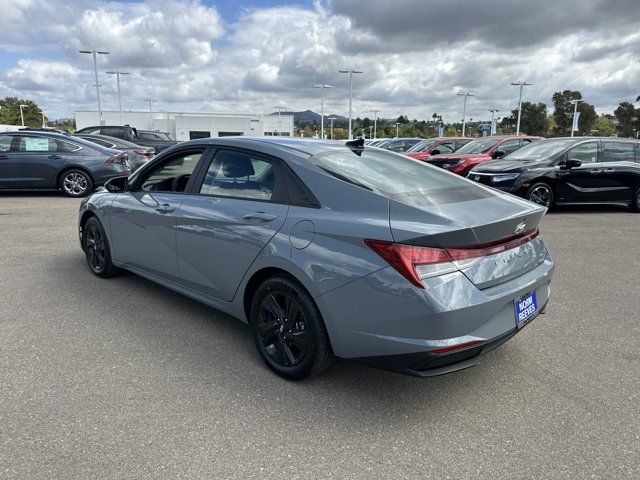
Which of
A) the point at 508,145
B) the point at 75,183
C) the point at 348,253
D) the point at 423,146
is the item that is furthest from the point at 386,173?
the point at 423,146

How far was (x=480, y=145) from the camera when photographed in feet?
46.6

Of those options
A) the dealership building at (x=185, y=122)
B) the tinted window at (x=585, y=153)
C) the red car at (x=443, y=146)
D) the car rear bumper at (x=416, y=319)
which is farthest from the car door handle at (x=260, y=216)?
the dealership building at (x=185, y=122)

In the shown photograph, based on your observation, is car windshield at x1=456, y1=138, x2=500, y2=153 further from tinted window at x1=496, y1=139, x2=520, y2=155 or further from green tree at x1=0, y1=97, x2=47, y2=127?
green tree at x1=0, y1=97, x2=47, y2=127

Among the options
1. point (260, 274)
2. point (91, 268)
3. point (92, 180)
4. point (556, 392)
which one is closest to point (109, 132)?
point (92, 180)

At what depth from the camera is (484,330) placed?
8.37ft

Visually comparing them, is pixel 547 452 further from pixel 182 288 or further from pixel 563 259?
pixel 563 259

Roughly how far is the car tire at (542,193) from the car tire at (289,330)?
25.9 feet

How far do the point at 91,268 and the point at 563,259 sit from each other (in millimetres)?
5737

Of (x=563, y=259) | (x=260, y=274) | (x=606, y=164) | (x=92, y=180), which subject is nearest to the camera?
(x=260, y=274)

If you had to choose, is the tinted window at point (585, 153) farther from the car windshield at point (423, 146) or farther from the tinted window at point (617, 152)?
the car windshield at point (423, 146)

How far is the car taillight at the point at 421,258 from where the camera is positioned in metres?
2.41

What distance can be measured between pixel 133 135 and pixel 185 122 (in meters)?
54.4

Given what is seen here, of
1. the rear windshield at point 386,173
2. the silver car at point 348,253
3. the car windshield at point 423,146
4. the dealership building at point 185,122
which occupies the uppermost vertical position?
the dealership building at point 185,122

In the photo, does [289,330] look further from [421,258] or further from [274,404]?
[421,258]
